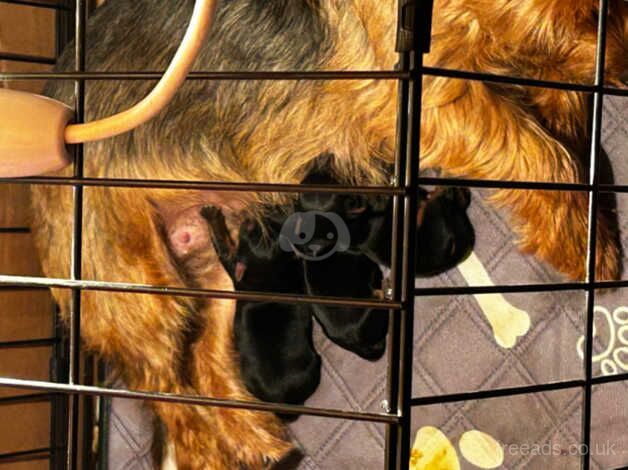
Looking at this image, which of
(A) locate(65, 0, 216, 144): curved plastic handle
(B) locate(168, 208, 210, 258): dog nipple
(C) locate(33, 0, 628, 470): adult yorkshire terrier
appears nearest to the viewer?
(A) locate(65, 0, 216, 144): curved plastic handle

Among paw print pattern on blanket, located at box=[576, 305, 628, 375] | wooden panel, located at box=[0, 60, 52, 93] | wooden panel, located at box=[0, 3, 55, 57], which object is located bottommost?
paw print pattern on blanket, located at box=[576, 305, 628, 375]

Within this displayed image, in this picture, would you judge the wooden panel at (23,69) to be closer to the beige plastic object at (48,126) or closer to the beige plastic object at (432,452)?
the beige plastic object at (432,452)

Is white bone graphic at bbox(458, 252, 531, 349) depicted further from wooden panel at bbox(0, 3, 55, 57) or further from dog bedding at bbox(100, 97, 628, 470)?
wooden panel at bbox(0, 3, 55, 57)

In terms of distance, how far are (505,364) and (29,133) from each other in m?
0.93

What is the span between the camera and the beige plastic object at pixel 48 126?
0.83ft

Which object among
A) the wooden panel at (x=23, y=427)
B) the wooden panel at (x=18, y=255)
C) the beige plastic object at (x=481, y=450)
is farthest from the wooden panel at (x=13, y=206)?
the beige plastic object at (x=481, y=450)

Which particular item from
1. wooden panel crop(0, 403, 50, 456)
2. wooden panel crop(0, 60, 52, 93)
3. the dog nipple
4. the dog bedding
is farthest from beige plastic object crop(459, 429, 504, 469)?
wooden panel crop(0, 60, 52, 93)

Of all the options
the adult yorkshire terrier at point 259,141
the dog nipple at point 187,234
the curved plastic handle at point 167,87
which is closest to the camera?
the curved plastic handle at point 167,87

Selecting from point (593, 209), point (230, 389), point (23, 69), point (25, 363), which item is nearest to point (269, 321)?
point (230, 389)

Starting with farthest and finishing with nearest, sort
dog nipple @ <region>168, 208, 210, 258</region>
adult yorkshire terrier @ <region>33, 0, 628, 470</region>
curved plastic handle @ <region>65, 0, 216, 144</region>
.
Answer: dog nipple @ <region>168, 208, 210, 258</region>
adult yorkshire terrier @ <region>33, 0, 628, 470</region>
curved plastic handle @ <region>65, 0, 216, 144</region>

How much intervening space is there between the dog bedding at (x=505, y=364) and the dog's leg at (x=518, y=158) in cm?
3

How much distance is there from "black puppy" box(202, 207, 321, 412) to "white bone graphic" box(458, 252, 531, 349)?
216 millimetres

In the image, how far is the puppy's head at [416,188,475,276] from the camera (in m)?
1.11

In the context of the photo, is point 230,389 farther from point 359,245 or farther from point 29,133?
point 29,133
